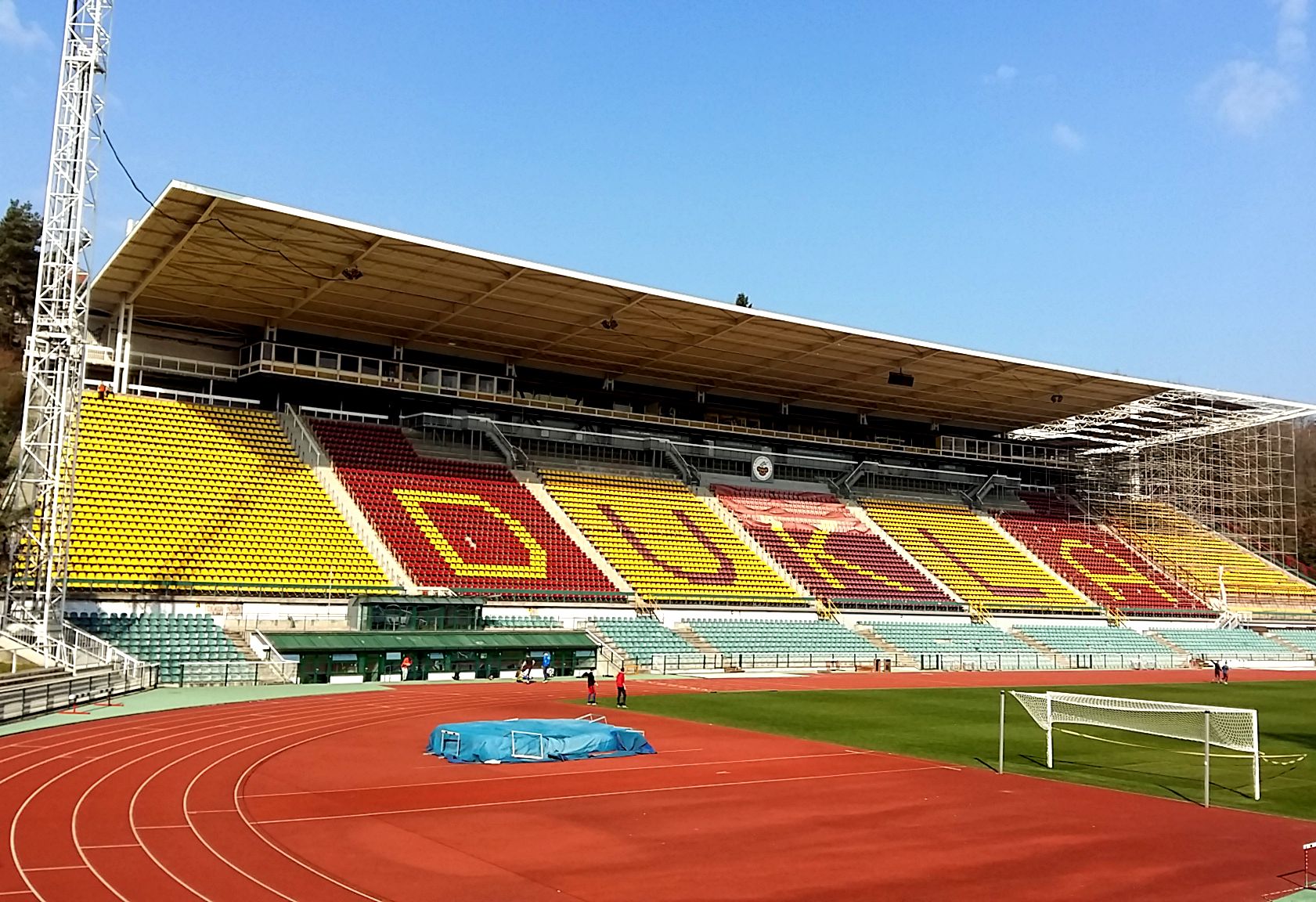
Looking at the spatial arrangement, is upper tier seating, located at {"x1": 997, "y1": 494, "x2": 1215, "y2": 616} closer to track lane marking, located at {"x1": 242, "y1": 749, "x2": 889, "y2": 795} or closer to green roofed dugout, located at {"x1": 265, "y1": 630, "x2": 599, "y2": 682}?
green roofed dugout, located at {"x1": 265, "y1": 630, "x2": 599, "y2": 682}

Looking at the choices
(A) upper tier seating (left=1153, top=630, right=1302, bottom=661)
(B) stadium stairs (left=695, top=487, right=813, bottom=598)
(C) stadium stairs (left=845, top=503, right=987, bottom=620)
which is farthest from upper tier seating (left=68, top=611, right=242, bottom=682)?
(A) upper tier seating (left=1153, top=630, right=1302, bottom=661)

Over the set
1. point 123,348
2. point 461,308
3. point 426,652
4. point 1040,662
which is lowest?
point 1040,662

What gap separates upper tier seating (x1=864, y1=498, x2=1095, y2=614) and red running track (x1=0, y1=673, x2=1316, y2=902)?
38874 mm

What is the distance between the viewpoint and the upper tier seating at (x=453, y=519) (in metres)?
45.0

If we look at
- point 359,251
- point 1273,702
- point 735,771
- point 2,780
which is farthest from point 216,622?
point 1273,702

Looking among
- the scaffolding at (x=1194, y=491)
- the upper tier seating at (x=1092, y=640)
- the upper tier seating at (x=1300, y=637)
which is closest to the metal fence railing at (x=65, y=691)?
the upper tier seating at (x=1092, y=640)

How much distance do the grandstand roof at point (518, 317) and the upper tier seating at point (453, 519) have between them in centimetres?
592

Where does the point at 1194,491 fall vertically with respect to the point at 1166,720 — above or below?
above

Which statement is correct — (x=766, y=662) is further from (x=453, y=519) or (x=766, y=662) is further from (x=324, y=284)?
(x=324, y=284)

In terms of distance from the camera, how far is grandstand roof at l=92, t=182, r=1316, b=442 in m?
39.7

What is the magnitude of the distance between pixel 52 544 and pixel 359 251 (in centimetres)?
1547

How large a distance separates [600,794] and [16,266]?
67.8 metres

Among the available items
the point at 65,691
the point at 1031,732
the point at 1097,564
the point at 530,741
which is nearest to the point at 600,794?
the point at 530,741

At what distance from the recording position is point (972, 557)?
2506 inches
